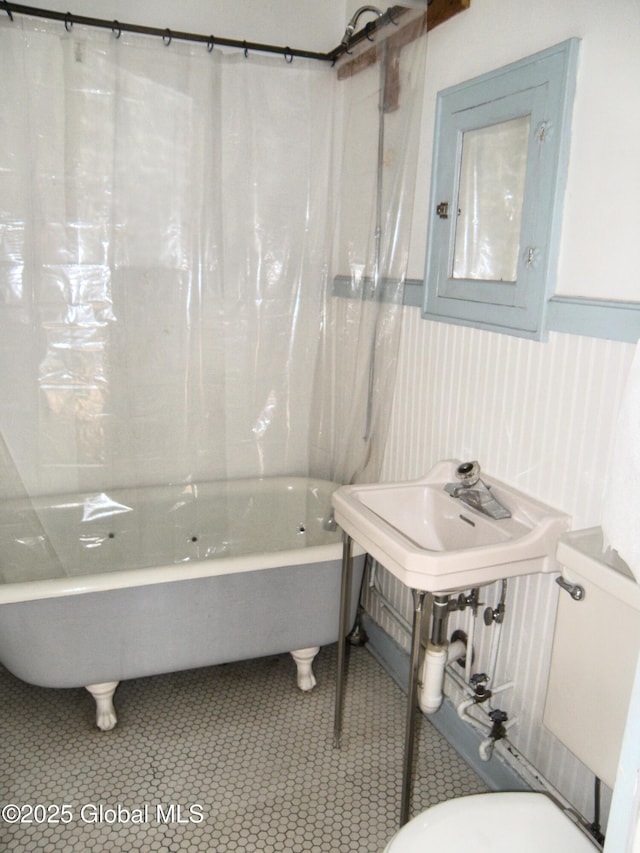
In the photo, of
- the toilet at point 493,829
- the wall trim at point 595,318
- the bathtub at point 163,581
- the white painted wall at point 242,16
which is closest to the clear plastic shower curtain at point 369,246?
the bathtub at point 163,581

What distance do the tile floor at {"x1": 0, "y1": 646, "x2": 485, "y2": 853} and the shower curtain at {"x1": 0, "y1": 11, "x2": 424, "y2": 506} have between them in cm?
74

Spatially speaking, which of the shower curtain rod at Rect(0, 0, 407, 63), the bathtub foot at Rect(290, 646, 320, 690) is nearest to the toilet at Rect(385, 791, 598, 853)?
the bathtub foot at Rect(290, 646, 320, 690)

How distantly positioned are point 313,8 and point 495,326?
1.58 meters

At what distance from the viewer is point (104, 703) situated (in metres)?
1.93

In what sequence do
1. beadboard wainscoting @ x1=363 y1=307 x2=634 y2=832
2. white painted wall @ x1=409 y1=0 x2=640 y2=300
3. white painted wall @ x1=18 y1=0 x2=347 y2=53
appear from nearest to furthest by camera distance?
white painted wall @ x1=409 y1=0 x2=640 y2=300, beadboard wainscoting @ x1=363 y1=307 x2=634 y2=832, white painted wall @ x1=18 y1=0 x2=347 y2=53

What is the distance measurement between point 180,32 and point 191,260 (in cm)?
68

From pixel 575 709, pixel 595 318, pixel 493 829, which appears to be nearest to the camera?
pixel 493 829

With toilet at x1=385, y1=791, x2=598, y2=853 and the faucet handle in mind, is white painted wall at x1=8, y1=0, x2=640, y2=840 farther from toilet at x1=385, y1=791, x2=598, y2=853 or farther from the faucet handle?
toilet at x1=385, y1=791, x2=598, y2=853

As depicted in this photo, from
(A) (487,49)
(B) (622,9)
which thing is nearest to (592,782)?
(B) (622,9)

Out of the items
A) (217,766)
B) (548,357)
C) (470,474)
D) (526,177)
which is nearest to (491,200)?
(526,177)

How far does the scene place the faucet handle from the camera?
5.48 feet

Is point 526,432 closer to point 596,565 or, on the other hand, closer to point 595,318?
point 595,318

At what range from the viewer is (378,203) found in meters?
2.04

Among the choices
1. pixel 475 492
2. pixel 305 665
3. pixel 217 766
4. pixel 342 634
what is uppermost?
pixel 475 492
